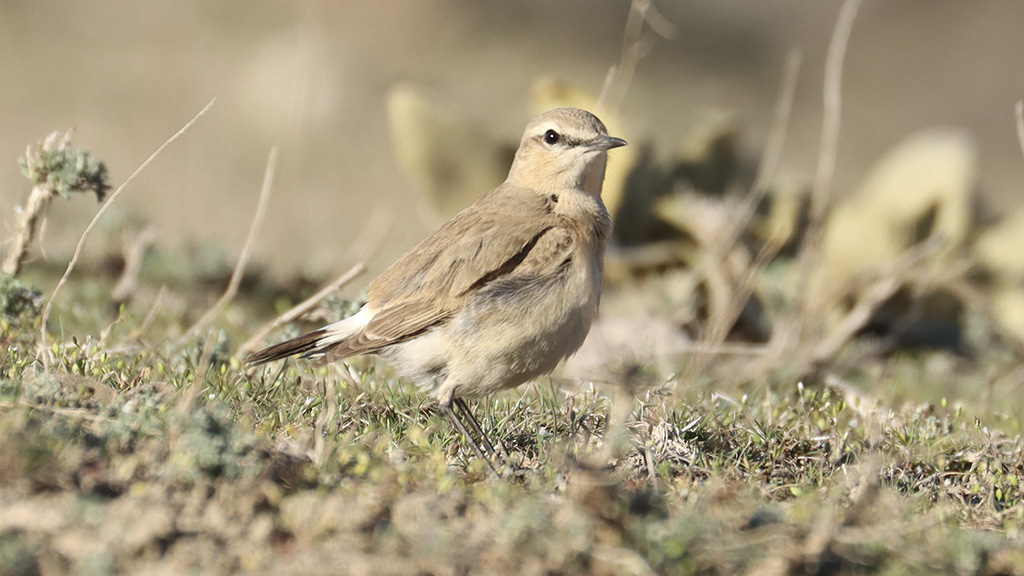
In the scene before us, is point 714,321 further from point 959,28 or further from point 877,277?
point 959,28

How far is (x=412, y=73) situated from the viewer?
1452 centimetres

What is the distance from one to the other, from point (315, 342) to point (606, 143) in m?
1.71

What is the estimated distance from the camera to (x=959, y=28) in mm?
14719

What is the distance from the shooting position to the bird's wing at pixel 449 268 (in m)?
4.58

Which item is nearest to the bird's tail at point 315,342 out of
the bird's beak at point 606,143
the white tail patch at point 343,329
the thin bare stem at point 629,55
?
the white tail patch at point 343,329

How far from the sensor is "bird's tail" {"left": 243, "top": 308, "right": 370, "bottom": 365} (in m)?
4.59

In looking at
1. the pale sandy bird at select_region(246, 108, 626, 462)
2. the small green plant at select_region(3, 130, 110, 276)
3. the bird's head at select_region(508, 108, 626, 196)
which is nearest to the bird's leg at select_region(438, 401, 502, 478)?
the pale sandy bird at select_region(246, 108, 626, 462)

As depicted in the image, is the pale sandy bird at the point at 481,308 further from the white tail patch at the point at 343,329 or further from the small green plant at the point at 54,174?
the small green plant at the point at 54,174

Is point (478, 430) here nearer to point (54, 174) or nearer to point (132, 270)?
point (54, 174)

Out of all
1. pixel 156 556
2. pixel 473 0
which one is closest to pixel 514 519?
pixel 156 556

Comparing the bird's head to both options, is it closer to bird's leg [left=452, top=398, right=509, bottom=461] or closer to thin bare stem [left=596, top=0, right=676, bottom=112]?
thin bare stem [left=596, top=0, right=676, bottom=112]

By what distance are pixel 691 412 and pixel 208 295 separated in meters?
4.33

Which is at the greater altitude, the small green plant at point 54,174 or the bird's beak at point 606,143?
the small green plant at point 54,174

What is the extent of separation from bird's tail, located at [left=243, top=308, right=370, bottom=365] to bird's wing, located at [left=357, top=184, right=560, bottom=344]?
14 cm
